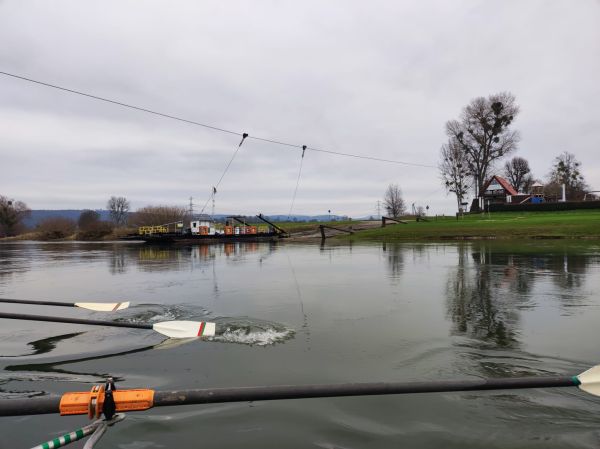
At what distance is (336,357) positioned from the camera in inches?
217

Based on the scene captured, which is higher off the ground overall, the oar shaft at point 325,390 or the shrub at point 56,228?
the shrub at point 56,228

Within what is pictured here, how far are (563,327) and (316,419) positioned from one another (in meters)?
5.02

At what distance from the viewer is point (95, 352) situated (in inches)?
242

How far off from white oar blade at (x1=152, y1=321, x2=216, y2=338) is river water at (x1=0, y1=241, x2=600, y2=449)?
0.19 meters

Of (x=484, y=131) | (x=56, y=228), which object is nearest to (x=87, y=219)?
(x=56, y=228)

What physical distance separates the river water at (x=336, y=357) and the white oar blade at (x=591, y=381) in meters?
0.44

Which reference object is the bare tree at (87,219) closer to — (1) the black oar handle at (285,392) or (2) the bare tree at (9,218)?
(2) the bare tree at (9,218)

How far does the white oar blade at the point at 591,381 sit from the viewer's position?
3.36 m

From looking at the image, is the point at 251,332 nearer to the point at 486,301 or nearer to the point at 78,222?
the point at 486,301

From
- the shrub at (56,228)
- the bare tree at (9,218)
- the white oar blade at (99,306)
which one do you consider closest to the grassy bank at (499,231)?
the white oar blade at (99,306)

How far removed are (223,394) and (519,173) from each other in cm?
9922

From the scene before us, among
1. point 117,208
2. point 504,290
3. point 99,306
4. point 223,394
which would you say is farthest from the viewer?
point 117,208

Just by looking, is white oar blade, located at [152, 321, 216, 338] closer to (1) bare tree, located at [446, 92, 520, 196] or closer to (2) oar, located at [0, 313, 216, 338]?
(2) oar, located at [0, 313, 216, 338]

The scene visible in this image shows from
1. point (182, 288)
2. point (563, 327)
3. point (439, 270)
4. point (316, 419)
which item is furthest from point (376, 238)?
point (316, 419)
